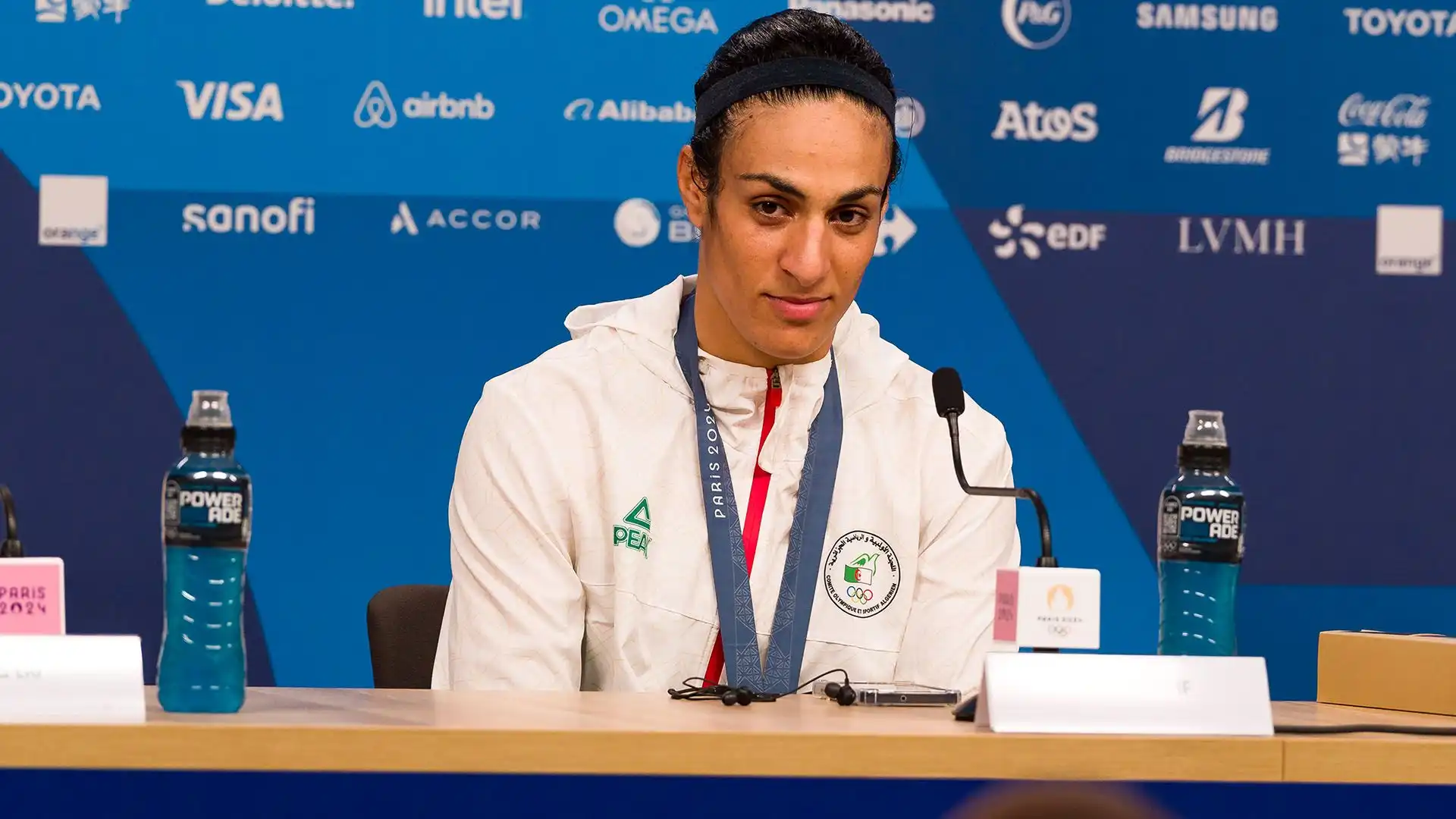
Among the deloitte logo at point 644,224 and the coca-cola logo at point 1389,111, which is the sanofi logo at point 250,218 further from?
the coca-cola logo at point 1389,111

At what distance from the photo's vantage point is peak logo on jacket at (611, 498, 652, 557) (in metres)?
2.33

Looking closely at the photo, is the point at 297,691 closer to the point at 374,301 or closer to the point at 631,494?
the point at 631,494

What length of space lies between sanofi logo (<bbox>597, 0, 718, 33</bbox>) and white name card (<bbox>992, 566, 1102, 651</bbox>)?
273 cm

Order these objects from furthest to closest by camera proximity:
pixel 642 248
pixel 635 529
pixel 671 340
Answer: pixel 642 248 < pixel 671 340 < pixel 635 529

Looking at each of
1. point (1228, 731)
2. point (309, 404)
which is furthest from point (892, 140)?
point (309, 404)

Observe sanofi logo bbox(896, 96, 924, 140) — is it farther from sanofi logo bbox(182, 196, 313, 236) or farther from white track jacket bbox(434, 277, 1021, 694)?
white track jacket bbox(434, 277, 1021, 694)

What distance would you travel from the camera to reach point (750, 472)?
95.0 inches

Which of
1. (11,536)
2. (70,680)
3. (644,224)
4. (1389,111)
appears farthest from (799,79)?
(1389,111)

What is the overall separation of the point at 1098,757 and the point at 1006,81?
300cm

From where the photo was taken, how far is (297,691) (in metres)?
1.68

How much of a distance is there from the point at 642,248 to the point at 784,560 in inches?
73.3

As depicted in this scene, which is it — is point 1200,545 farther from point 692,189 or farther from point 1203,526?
point 692,189

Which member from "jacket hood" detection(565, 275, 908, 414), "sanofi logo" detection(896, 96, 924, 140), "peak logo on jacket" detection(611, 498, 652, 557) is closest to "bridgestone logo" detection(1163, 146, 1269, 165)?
"sanofi logo" detection(896, 96, 924, 140)

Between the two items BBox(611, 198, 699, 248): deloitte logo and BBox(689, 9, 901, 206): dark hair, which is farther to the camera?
BBox(611, 198, 699, 248): deloitte logo
